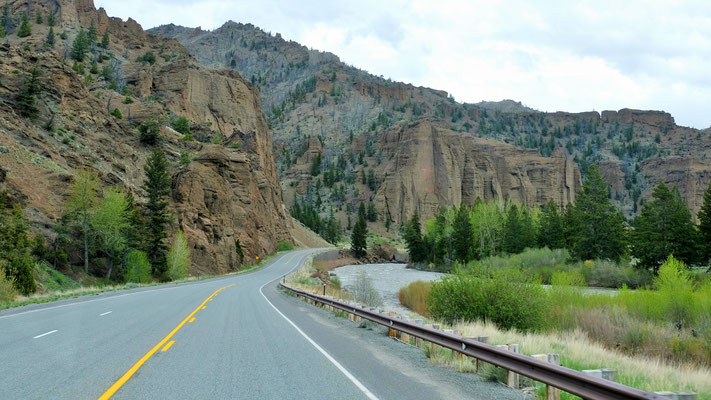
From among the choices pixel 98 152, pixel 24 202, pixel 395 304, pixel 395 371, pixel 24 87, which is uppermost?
pixel 24 87

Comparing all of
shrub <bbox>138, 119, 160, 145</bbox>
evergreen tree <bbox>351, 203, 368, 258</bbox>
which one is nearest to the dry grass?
shrub <bbox>138, 119, 160, 145</bbox>

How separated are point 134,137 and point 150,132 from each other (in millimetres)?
1963

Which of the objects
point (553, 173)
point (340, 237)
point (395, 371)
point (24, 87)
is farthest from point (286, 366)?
point (553, 173)

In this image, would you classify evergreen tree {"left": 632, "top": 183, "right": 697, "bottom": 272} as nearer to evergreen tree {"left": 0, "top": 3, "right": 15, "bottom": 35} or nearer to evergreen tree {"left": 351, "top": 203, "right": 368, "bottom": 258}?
evergreen tree {"left": 351, "top": 203, "right": 368, "bottom": 258}

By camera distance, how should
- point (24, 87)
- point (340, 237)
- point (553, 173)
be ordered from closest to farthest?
point (24, 87) → point (340, 237) → point (553, 173)

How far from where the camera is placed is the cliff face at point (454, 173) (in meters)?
143

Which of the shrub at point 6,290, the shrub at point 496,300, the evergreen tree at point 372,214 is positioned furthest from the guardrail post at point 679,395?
the evergreen tree at point 372,214

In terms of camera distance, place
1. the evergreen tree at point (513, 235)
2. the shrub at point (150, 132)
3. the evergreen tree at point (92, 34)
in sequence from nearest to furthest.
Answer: the shrub at point (150, 132), the evergreen tree at point (513, 235), the evergreen tree at point (92, 34)

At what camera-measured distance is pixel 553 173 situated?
164 metres

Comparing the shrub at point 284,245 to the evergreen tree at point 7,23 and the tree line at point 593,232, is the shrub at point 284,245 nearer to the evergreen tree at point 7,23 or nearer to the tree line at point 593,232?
the tree line at point 593,232

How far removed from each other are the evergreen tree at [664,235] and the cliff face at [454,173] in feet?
303

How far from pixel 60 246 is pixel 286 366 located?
107ft

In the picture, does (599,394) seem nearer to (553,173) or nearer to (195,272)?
(195,272)

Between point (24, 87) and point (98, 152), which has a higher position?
point (24, 87)
